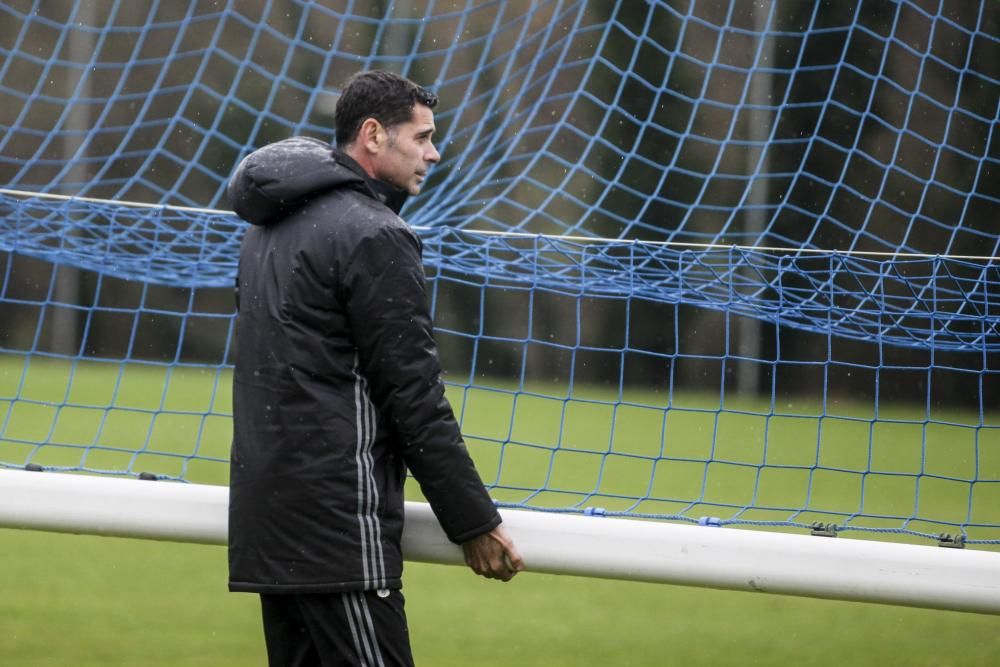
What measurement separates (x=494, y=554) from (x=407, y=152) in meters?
0.77

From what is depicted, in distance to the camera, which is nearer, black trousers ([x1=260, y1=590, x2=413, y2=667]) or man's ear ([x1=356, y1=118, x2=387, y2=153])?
black trousers ([x1=260, y1=590, x2=413, y2=667])

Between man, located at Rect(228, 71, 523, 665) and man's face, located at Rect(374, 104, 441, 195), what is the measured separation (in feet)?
0.24

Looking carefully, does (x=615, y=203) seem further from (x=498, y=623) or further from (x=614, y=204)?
(x=498, y=623)

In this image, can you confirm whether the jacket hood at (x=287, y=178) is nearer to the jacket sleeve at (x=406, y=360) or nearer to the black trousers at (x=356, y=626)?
the jacket sleeve at (x=406, y=360)

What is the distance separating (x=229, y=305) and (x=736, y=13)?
27.0 feet

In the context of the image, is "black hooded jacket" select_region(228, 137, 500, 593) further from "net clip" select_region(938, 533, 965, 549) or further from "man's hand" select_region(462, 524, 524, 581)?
"net clip" select_region(938, 533, 965, 549)

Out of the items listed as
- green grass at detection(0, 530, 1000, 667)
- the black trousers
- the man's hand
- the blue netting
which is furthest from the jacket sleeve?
the blue netting

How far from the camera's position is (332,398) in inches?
82.8

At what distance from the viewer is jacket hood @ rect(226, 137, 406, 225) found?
214cm

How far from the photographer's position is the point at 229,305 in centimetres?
1686

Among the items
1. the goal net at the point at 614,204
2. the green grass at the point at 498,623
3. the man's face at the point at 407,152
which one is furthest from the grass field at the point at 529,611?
the goal net at the point at 614,204

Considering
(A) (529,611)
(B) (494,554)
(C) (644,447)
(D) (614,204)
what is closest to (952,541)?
(B) (494,554)

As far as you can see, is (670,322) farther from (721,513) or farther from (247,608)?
(247,608)

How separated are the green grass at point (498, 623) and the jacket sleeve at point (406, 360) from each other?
2.02 m
